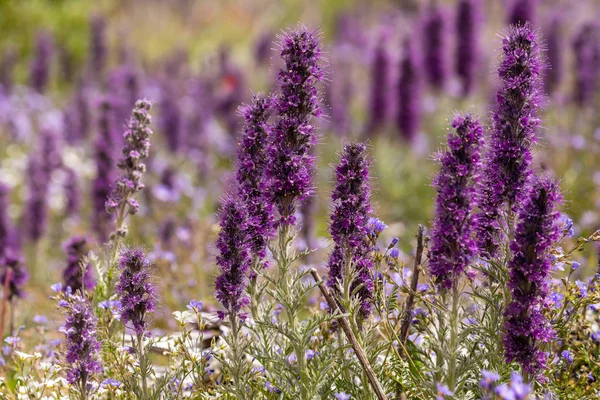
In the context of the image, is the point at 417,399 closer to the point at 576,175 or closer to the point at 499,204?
the point at 499,204

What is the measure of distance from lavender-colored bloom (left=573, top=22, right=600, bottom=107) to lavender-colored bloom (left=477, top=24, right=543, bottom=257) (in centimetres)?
735

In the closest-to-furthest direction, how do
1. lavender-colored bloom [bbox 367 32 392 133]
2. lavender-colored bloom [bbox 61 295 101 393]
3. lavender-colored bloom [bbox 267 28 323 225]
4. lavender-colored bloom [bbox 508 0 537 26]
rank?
lavender-colored bloom [bbox 267 28 323 225]
lavender-colored bloom [bbox 61 295 101 393]
lavender-colored bloom [bbox 508 0 537 26]
lavender-colored bloom [bbox 367 32 392 133]

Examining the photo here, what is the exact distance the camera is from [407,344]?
3686 mm

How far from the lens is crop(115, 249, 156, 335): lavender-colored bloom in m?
3.12

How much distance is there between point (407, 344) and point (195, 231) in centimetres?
455

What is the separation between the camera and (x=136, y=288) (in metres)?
3.14

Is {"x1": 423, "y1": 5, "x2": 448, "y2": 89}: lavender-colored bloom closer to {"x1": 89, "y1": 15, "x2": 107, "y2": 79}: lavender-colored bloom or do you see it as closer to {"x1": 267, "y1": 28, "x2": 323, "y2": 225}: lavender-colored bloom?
{"x1": 89, "y1": 15, "x2": 107, "y2": 79}: lavender-colored bloom

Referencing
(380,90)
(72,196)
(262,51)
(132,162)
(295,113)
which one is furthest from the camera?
(262,51)

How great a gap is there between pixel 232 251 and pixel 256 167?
0.38 m

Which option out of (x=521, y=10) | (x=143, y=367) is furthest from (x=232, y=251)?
(x=521, y=10)

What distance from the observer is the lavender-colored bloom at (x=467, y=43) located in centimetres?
1010

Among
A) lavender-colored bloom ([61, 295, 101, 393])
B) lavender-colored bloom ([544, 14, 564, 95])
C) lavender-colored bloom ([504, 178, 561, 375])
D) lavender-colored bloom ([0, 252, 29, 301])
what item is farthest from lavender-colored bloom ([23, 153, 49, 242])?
lavender-colored bloom ([544, 14, 564, 95])

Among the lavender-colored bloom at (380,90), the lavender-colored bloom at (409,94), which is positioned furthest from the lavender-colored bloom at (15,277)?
the lavender-colored bloom at (380,90)

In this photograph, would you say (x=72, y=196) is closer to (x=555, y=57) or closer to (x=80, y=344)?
(x=80, y=344)
